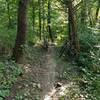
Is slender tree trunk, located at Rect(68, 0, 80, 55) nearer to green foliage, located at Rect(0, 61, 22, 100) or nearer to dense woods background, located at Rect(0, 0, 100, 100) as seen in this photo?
dense woods background, located at Rect(0, 0, 100, 100)

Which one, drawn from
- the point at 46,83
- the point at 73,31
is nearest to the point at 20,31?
the point at 46,83

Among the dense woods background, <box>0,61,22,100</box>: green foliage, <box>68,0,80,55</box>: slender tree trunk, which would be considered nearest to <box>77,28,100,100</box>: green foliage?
the dense woods background

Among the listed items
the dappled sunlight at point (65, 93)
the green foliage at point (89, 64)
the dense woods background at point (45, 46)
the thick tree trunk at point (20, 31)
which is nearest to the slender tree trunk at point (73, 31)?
the dense woods background at point (45, 46)

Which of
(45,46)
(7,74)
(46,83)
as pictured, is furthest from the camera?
(45,46)

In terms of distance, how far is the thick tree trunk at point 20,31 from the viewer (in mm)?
9547

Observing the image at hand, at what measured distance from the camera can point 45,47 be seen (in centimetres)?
1711

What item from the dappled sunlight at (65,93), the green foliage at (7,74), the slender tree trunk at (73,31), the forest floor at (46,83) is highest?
the slender tree trunk at (73,31)

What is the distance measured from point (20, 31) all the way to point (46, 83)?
2.65 meters

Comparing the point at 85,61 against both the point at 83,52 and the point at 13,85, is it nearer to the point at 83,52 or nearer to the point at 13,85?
the point at 83,52

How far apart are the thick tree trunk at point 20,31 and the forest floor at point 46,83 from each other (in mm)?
676

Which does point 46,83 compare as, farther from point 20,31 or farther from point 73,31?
point 73,31

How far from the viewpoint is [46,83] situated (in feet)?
30.9

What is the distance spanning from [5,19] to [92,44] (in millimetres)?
8127

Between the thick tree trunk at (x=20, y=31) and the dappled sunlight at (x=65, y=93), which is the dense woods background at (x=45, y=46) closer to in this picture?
the thick tree trunk at (x=20, y=31)
